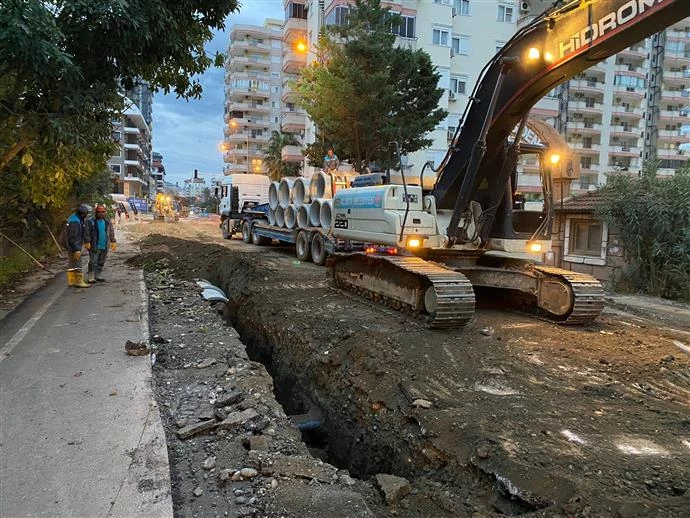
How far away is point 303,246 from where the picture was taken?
50.9 feet

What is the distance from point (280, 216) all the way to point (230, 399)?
1348 cm

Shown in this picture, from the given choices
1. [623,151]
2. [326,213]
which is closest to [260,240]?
[326,213]

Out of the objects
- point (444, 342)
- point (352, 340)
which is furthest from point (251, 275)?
point (444, 342)

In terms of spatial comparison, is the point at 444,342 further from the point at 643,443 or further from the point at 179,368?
the point at 179,368

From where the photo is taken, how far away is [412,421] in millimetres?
4723

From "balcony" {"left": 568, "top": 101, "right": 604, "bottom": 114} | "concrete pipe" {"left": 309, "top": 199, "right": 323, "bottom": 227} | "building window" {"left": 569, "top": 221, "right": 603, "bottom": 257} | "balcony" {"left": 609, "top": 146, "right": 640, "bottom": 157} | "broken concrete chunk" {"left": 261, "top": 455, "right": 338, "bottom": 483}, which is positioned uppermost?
"balcony" {"left": 568, "top": 101, "right": 604, "bottom": 114}

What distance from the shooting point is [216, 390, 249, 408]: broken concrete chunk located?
464 cm

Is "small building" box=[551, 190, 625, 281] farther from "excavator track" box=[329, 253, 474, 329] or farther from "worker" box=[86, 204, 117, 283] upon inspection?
"worker" box=[86, 204, 117, 283]

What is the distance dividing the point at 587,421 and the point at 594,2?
15.1 feet

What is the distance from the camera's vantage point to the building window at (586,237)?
1423 centimetres

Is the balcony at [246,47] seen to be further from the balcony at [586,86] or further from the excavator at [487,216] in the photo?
the excavator at [487,216]

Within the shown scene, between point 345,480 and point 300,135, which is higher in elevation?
point 300,135

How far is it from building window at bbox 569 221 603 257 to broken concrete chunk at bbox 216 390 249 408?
12353 millimetres

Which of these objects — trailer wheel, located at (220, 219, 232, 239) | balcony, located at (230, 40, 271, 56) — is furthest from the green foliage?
balcony, located at (230, 40, 271, 56)
